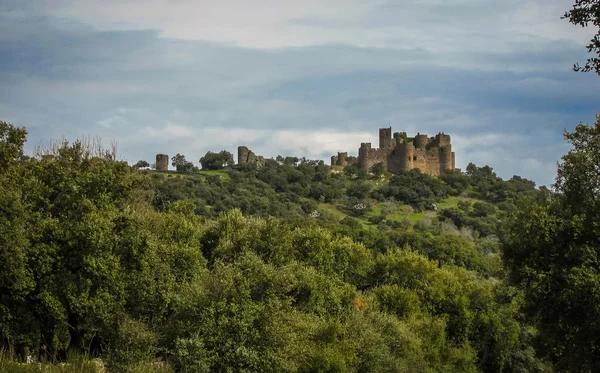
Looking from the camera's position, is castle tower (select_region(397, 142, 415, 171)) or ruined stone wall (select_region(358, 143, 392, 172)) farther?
ruined stone wall (select_region(358, 143, 392, 172))

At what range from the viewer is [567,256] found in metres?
27.7

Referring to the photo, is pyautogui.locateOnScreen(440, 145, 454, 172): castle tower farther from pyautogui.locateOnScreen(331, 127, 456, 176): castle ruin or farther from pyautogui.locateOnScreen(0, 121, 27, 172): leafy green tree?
pyautogui.locateOnScreen(0, 121, 27, 172): leafy green tree

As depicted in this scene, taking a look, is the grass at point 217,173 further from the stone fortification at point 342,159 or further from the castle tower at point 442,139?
the castle tower at point 442,139

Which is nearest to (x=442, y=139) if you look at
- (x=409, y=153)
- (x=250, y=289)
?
(x=409, y=153)

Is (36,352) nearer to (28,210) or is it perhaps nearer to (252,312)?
(28,210)

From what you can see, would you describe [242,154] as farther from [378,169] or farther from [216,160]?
[378,169]

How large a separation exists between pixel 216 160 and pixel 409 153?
34577 mm

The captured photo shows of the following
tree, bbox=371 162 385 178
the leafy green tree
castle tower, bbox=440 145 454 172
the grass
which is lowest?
the leafy green tree

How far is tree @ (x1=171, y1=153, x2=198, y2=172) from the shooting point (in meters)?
120

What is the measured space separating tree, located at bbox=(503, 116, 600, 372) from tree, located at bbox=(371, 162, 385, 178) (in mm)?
102566

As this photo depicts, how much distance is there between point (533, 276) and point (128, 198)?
21409 mm

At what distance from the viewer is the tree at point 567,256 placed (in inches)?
1065

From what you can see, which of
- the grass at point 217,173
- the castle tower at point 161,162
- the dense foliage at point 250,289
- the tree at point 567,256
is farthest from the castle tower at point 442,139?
the tree at point 567,256

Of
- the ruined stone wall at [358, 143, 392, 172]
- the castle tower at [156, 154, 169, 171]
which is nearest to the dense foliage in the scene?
the castle tower at [156, 154, 169, 171]
